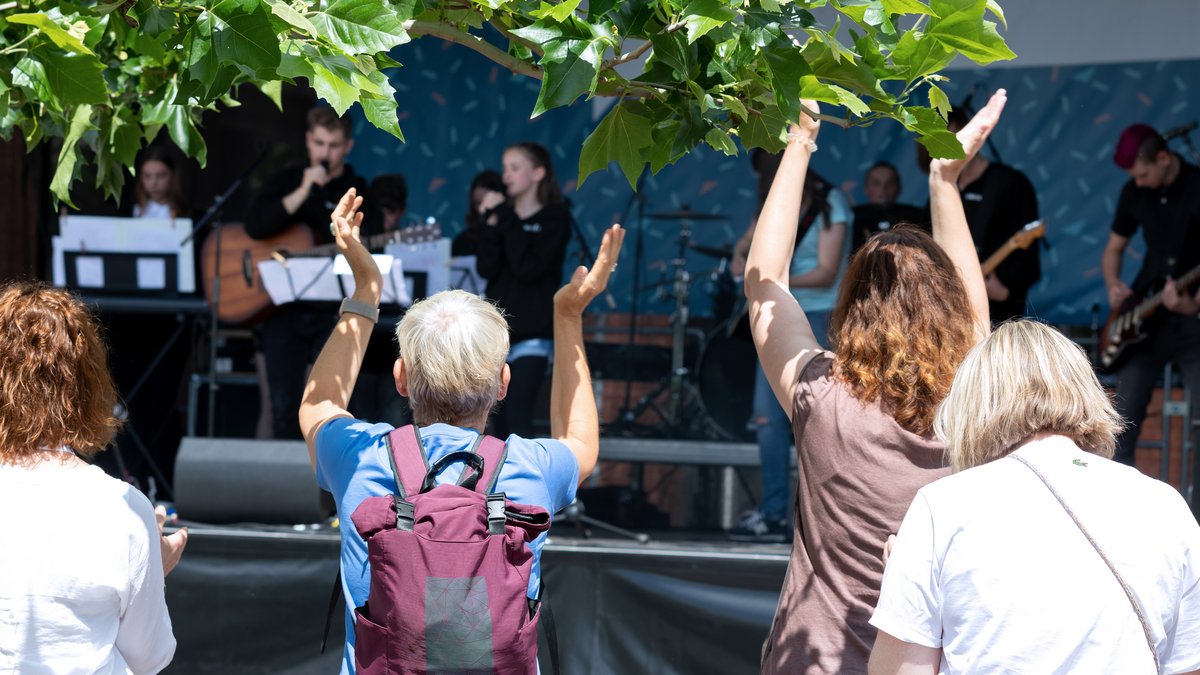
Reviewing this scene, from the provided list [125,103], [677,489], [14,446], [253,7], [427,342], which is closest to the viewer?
[253,7]

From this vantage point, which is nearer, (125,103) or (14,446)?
(14,446)

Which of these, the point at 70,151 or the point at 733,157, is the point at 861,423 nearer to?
the point at 70,151

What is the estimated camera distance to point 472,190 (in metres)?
6.67

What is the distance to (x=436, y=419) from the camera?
203cm

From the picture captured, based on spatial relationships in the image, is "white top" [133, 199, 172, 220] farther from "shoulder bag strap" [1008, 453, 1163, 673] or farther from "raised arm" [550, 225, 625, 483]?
"shoulder bag strap" [1008, 453, 1163, 673]

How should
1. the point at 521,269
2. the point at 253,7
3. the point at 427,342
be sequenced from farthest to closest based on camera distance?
the point at 521,269, the point at 427,342, the point at 253,7

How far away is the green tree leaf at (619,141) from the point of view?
194 cm

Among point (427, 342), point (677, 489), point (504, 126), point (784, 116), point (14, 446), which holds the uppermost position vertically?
point (504, 126)

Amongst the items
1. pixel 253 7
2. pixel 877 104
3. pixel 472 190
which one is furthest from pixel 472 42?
pixel 472 190

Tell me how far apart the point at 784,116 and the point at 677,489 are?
16.5 ft

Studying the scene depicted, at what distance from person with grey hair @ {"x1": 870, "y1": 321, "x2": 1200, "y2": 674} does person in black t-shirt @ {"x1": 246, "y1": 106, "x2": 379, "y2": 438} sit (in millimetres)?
5141

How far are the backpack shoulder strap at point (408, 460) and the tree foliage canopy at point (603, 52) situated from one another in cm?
50

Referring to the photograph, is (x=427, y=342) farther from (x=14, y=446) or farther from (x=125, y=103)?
(x=125, y=103)

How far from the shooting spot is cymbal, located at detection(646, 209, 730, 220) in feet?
21.5
